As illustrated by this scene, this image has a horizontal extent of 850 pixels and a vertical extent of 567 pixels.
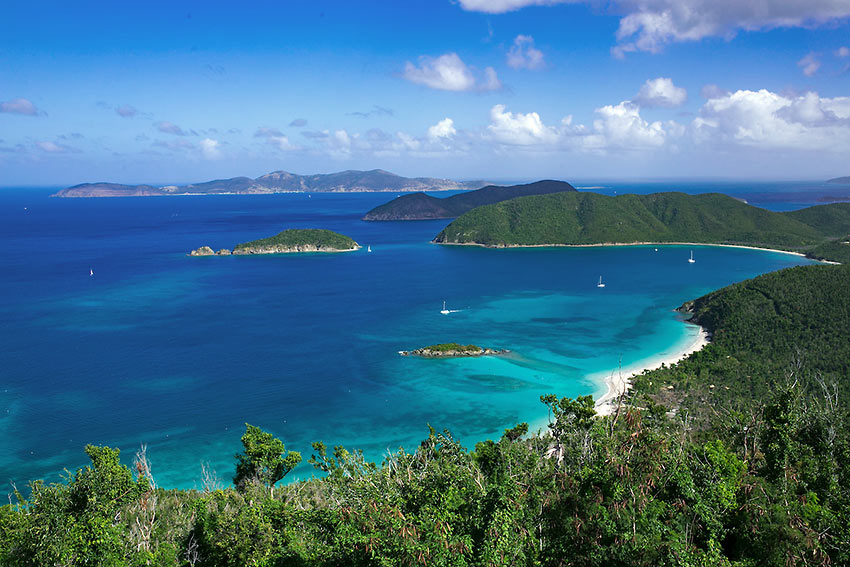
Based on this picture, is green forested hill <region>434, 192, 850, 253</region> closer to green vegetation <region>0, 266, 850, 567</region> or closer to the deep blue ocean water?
the deep blue ocean water

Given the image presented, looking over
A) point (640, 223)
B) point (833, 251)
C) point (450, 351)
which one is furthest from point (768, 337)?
point (640, 223)

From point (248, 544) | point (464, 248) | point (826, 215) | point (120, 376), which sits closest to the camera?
point (248, 544)

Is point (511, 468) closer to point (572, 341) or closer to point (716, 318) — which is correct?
point (572, 341)

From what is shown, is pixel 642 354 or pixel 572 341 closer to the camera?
pixel 642 354

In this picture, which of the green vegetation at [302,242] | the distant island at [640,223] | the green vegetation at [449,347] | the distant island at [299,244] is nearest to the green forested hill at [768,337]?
the green vegetation at [449,347]

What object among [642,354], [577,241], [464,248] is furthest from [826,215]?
[642,354]

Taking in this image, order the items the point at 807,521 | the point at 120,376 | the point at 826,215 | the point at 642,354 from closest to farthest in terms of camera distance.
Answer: the point at 807,521 < the point at 120,376 < the point at 642,354 < the point at 826,215

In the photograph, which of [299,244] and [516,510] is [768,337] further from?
[299,244]

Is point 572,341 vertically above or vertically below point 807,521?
below

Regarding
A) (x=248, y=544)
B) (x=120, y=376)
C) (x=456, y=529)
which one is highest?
(x=456, y=529)
